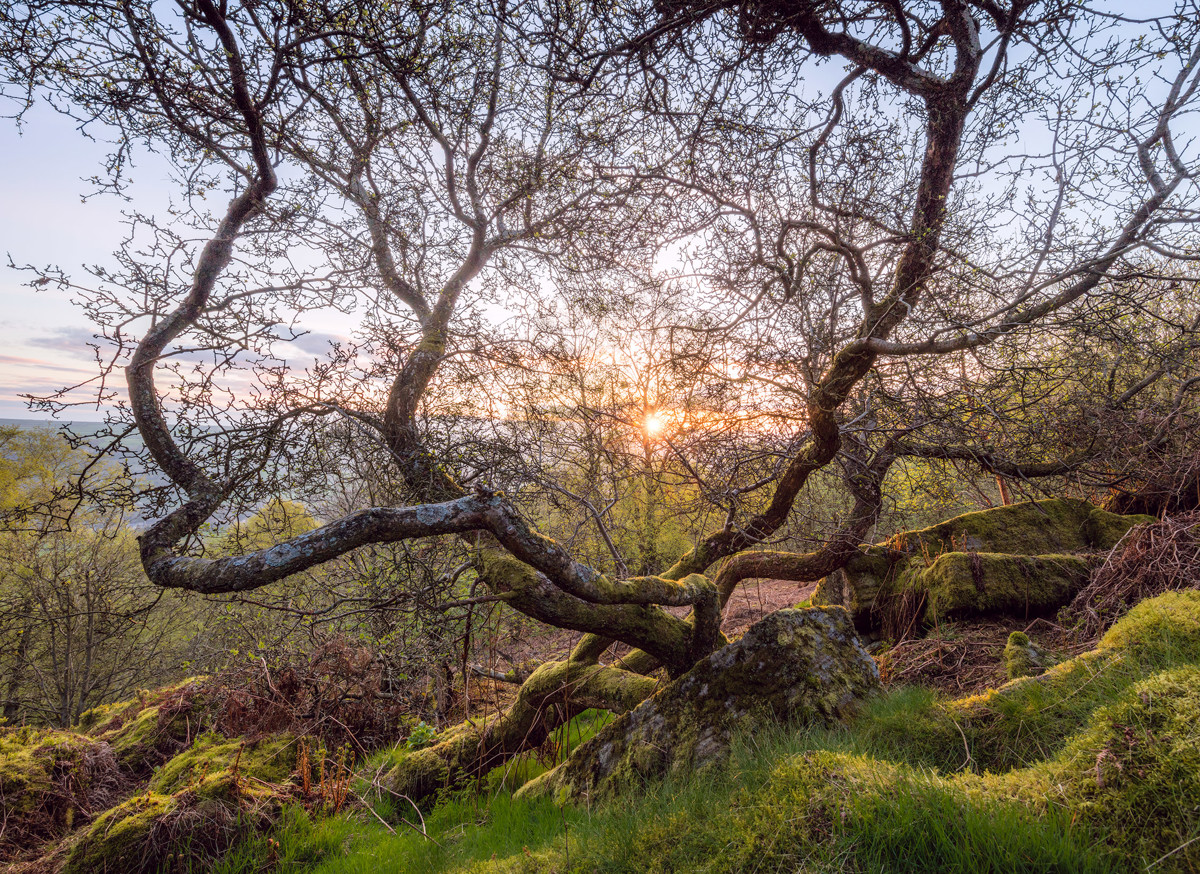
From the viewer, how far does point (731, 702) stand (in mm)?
3477

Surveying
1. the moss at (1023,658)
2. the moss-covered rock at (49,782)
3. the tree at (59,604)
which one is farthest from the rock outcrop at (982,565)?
the tree at (59,604)

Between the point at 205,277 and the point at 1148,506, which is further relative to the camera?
the point at 1148,506

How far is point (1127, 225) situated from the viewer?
4785mm

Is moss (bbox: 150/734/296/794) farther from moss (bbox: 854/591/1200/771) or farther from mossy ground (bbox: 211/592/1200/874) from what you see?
moss (bbox: 854/591/1200/771)

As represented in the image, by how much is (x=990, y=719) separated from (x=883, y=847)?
193cm

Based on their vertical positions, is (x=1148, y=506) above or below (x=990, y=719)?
above

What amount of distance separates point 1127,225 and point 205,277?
9.72 m

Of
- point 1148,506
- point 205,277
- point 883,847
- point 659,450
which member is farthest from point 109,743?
point 1148,506

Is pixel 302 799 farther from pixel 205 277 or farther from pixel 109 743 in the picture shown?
pixel 205 277

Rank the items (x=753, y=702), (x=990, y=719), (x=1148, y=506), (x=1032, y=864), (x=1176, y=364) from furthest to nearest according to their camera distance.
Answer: (x=1148, y=506) → (x=1176, y=364) → (x=753, y=702) → (x=990, y=719) → (x=1032, y=864)

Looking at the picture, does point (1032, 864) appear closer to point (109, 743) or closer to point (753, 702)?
point (753, 702)

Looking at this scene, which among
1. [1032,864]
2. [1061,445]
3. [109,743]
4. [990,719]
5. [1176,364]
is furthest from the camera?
[109,743]

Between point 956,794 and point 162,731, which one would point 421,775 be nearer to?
point 162,731

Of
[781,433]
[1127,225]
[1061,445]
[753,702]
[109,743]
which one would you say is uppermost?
[1127,225]
